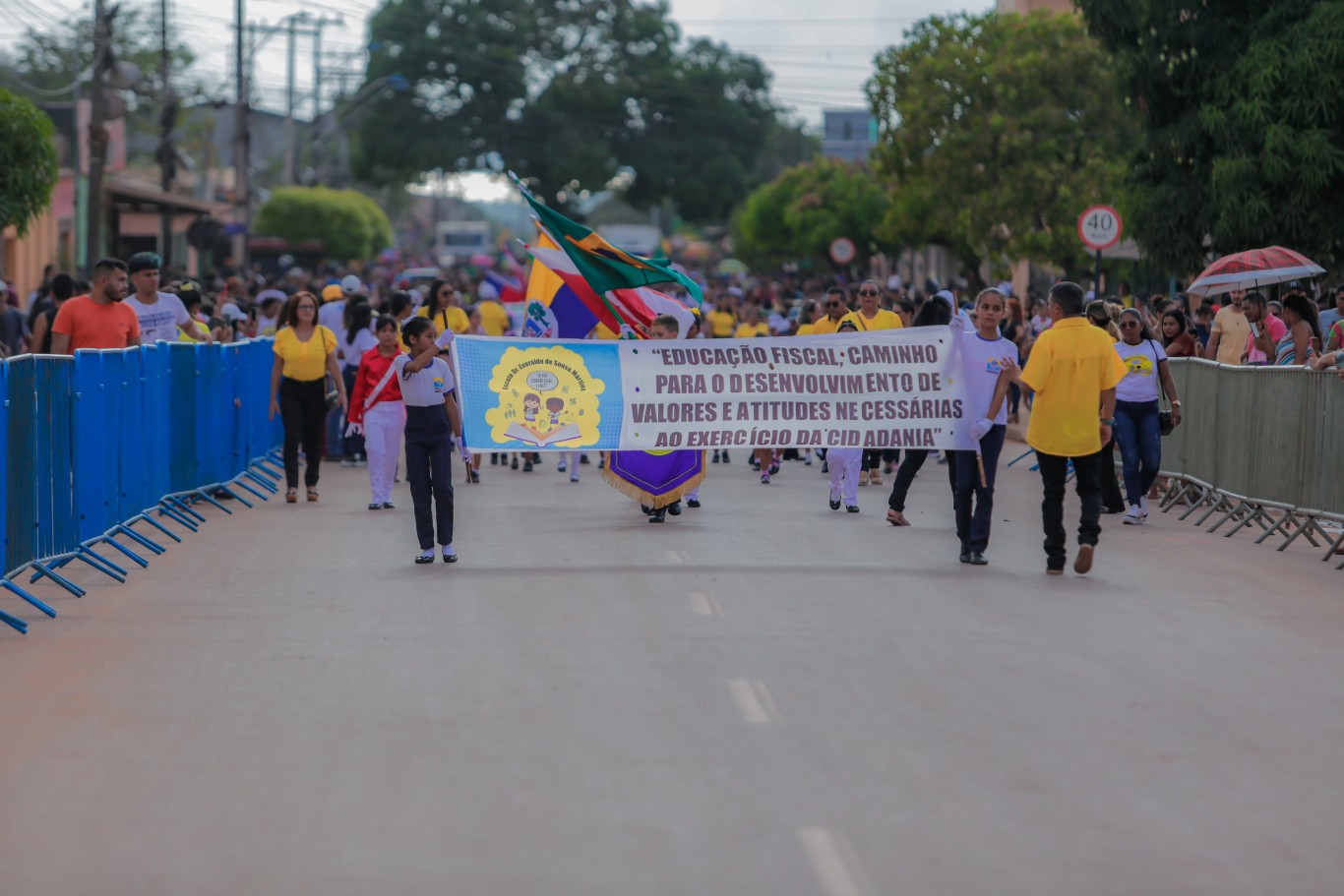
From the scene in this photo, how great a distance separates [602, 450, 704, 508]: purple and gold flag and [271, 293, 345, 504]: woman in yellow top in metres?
3.47

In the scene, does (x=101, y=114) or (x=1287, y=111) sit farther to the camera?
(x=101, y=114)

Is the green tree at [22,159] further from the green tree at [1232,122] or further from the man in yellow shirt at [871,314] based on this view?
the green tree at [1232,122]

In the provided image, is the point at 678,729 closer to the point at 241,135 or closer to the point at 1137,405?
the point at 1137,405

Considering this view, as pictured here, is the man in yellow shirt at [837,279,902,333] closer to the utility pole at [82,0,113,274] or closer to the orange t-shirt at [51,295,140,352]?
the orange t-shirt at [51,295,140,352]

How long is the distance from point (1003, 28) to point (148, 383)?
96.8ft

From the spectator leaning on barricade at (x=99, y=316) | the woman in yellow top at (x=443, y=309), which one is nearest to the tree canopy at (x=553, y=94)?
the woman in yellow top at (x=443, y=309)

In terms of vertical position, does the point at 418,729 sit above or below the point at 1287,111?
below

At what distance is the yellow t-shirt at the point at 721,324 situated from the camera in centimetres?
2833

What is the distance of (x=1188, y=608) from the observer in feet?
37.2

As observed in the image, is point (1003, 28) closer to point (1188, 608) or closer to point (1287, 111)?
point (1287, 111)

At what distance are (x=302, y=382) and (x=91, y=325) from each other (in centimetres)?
335

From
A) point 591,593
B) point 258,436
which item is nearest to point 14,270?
point 258,436

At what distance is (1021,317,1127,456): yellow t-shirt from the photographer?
1273 cm

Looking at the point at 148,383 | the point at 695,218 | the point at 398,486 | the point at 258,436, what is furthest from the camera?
the point at 695,218
